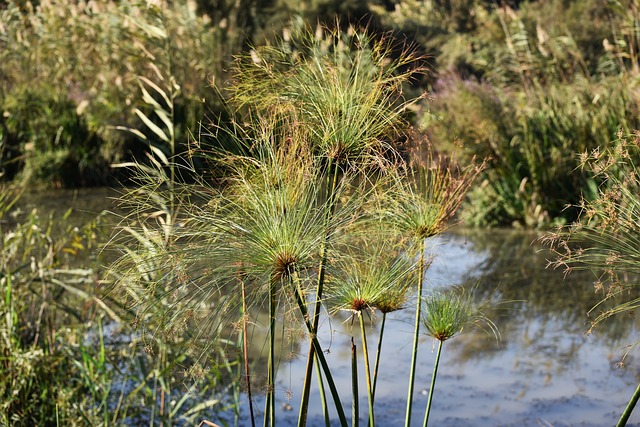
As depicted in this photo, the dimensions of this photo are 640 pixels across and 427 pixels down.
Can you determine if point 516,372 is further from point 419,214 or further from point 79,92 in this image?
point 79,92

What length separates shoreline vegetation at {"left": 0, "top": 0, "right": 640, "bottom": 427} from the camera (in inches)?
58.5

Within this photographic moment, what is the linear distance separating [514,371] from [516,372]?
0.02m

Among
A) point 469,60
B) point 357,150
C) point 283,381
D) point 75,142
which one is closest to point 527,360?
point 283,381

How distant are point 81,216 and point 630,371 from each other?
663 cm

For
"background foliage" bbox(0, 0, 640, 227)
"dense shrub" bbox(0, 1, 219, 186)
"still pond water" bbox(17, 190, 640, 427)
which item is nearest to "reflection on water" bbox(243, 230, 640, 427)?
"still pond water" bbox(17, 190, 640, 427)

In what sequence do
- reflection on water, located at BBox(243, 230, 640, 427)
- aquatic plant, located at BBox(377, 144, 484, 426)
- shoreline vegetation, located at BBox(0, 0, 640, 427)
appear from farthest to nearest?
reflection on water, located at BBox(243, 230, 640, 427), aquatic plant, located at BBox(377, 144, 484, 426), shoreline vegetation, located at BBox(0, 0, 640, 427)

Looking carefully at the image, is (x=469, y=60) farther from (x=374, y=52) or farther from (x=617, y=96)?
(x=374, y=52)

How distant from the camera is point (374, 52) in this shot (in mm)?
1659

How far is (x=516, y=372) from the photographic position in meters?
4.93

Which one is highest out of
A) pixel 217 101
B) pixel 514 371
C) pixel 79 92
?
pixel 217 101

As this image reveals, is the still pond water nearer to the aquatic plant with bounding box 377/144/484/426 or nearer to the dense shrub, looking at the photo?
the aquatic plant with bounding box 377/144/484/426

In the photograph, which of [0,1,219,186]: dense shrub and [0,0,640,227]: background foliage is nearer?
[0,0,640,227]: background foliage

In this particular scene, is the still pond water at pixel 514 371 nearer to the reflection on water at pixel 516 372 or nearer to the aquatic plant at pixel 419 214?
the reflection on water at pixel 516 372

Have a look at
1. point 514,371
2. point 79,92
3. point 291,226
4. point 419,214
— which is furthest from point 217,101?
point 291,226
